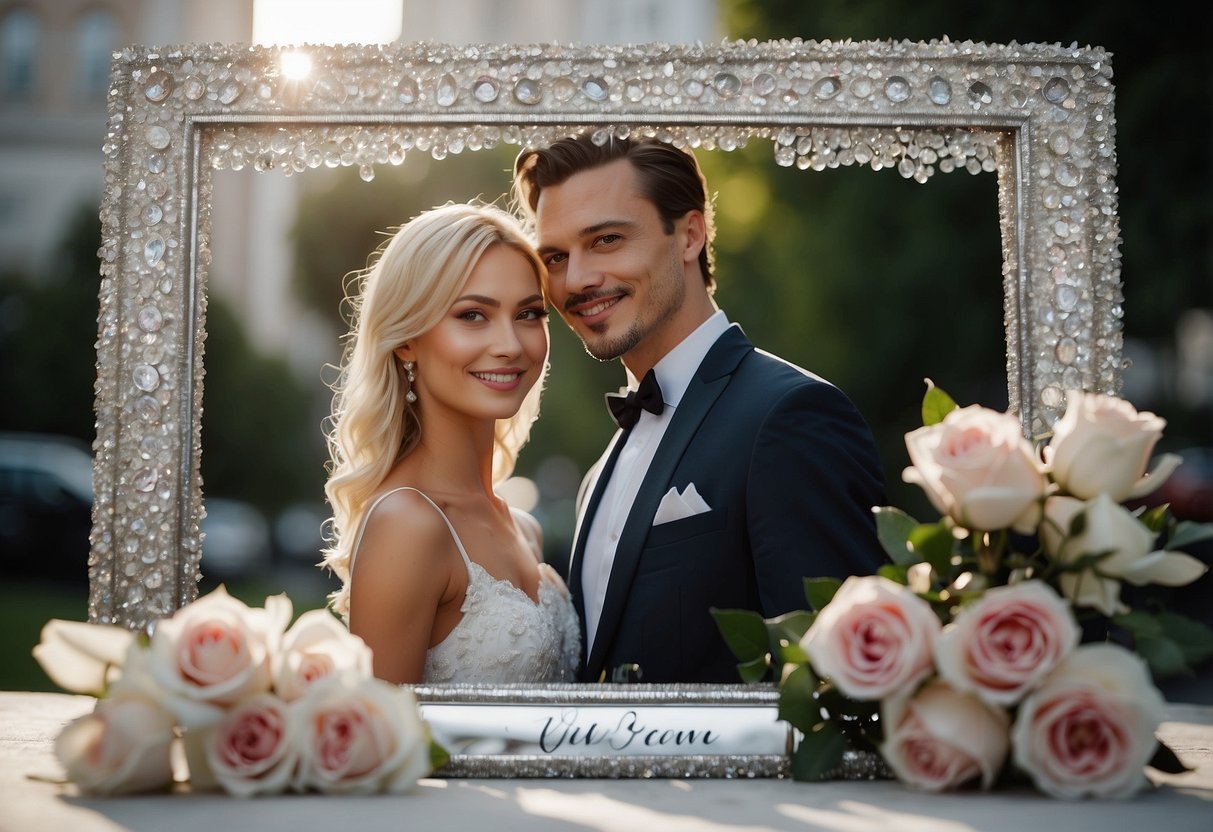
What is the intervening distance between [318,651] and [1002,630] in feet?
3.77

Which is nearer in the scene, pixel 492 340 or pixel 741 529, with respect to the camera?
pixel 741 529

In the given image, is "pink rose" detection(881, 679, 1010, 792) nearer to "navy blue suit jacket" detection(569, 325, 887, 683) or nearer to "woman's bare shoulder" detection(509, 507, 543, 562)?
"navy blue suit jacket" detection(569, 325, 887, 683)

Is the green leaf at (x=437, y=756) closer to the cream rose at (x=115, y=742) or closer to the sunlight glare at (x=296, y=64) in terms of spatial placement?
the cream rose at (x=115, y=742)

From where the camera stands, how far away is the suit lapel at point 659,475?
9.19 ft

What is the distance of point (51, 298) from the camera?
19.2 m

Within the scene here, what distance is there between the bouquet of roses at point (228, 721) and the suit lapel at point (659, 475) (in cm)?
97

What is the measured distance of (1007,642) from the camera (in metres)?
1.82

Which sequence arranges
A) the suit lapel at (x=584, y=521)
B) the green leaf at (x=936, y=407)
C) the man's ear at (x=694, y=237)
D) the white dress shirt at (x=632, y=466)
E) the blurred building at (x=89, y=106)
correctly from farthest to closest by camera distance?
the blurred building at (x=89, y=106) < the man's ear at (x=694, y=237) < the suit lapel at (x=584, y=521) < the white dress shirt at (x=632, y=466) < the green leaf at (x=936, y=407)

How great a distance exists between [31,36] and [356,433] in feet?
93.1

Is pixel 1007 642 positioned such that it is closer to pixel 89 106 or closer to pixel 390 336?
pixel 390 336

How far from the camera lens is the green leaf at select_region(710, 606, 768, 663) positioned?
207cm

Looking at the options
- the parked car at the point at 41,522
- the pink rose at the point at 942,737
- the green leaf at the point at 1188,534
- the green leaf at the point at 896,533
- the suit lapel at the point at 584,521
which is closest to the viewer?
the pink rose at the point at 942,737

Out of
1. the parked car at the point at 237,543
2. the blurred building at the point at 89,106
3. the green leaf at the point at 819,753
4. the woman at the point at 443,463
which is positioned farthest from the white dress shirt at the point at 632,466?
the blurred building at the point at 89,106

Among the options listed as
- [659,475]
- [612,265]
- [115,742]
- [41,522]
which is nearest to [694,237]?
[612,265]
